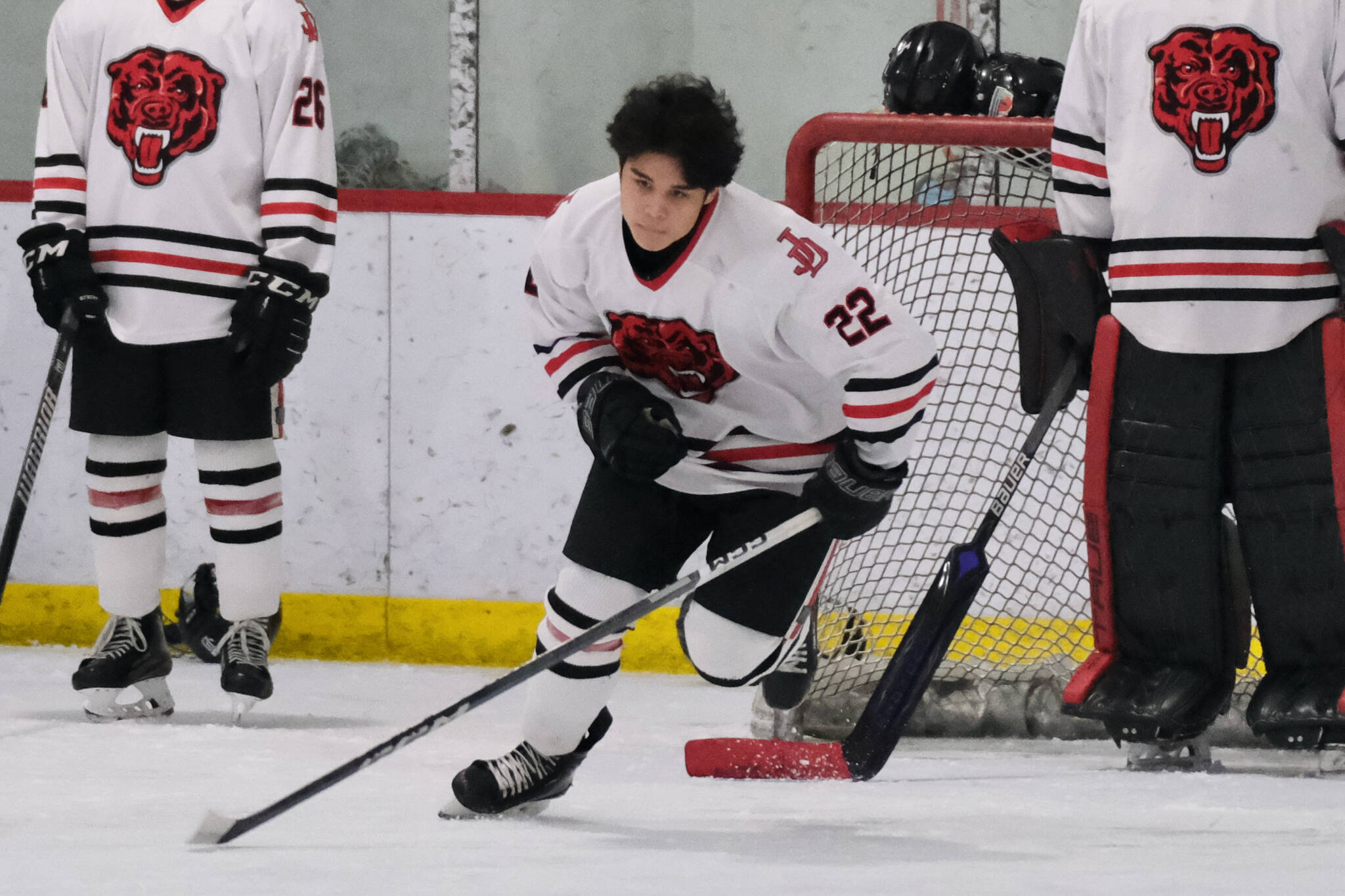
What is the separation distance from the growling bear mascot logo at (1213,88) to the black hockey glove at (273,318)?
4.46ft

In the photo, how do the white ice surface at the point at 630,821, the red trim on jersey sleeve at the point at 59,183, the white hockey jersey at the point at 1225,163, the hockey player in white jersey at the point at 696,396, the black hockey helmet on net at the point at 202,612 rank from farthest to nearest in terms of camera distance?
the black hockey helmet on net at the point at 202,612 < the red trim on jersey sleeve at the point at 59,183 < the white hockey jersey at the point at 1225,163 < the hockey player in white jersey at the point at 696,396 < the white ice surface at the point at 630,821

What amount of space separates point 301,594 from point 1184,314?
1.93 meters

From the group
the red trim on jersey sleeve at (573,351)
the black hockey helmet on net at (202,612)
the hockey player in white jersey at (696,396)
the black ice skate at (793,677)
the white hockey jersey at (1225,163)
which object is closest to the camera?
the hockey player in white jersey at (696,396)

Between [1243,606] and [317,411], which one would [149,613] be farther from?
[1243,606]

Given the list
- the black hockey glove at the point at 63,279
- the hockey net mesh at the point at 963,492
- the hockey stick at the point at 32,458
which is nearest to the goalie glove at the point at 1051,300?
the hockey net mesh at the point at 963,492

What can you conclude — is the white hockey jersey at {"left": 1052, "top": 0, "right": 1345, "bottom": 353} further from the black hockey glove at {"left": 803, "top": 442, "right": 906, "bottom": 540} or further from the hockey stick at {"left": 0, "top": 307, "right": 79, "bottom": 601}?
the hockey stick at {"left": 0, "top": 307, "right": 79, "bottom": 601}

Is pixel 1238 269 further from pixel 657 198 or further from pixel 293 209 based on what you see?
pixel 293 209

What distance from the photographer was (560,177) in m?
3.93

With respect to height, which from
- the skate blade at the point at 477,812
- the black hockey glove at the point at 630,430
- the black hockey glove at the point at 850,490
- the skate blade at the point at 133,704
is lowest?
the skate blade at the point at 133,704

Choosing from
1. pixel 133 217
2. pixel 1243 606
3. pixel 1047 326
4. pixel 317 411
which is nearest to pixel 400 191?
pixel 317 411

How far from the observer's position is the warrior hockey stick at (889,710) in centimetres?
240

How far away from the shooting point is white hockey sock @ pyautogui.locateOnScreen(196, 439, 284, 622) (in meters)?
2.90

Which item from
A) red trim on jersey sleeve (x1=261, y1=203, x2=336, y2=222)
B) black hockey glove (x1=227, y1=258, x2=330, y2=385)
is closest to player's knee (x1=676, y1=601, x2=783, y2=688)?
black hockey glove (x1=227, y1=258, x2=330, y2=385)

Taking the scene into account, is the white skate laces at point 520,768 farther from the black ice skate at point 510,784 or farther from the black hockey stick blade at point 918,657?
the black hockey stick blade at point 918,657
